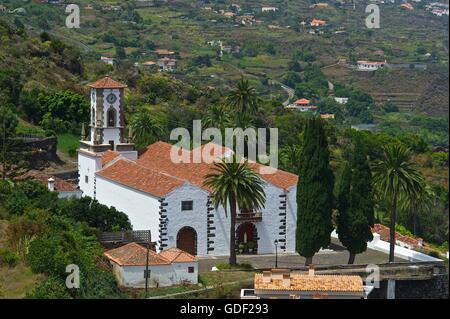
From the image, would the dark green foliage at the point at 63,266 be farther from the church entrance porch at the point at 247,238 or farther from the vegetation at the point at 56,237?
the church entrance porch at the point at 247,238

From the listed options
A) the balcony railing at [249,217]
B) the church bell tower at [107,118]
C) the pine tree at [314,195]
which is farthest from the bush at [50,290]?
the church bell tower at [107,118]

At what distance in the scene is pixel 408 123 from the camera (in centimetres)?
17350

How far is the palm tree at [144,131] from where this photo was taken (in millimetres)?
63125

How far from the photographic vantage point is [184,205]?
5172 centimetres

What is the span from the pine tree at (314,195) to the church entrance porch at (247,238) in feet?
9.66

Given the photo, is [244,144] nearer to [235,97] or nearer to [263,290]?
[235,97]

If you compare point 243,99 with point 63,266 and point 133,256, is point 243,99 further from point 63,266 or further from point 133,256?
point 63,266

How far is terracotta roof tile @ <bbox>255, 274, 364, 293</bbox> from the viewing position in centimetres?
4459

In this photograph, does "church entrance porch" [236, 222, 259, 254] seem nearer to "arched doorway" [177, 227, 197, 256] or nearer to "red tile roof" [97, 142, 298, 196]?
"arched doorway" [177, 227, 197, 256]

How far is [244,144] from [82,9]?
136149 mm

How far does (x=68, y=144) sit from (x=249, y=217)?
890 inches

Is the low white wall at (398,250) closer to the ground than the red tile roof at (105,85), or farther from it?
closer to the ground

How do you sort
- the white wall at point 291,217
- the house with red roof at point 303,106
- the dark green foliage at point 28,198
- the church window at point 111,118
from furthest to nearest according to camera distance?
the house with red roof at point 303,106, the church window at point 111,118, the white wall at point 291,217, the dark green foliage at point 28,198
